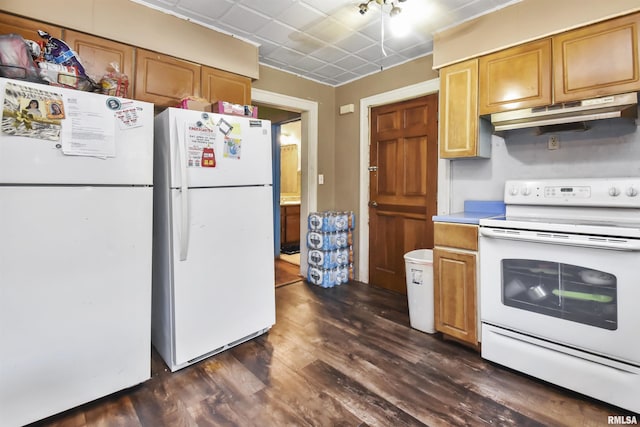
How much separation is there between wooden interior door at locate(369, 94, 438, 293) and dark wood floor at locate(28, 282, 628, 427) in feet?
3.65

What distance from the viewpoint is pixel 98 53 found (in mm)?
2062

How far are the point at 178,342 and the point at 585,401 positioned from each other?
7.52ft

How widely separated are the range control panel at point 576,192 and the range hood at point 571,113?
38cm

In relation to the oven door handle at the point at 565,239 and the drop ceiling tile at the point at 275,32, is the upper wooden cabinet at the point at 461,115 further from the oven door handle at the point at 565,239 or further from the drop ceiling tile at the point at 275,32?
the drop ceiling tile at the point at 275,32

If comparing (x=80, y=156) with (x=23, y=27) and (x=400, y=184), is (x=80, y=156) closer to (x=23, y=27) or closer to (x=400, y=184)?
(x=23, y=27)

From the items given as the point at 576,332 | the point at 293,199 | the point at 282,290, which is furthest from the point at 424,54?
the point at 293,199

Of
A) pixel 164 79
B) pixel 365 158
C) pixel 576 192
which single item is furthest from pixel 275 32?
pixel 576 192

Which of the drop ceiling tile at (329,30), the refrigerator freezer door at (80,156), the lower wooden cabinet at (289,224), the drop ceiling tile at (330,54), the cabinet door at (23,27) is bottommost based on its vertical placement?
the lower wooden cabinet at (289,224)

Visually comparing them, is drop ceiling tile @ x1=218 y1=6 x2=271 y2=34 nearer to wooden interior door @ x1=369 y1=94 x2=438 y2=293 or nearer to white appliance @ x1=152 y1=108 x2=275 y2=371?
white appliance @ x1=152 y1=108 x2=275 y2=371

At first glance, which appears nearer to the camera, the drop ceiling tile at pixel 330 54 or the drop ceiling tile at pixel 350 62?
the drop ceiling tile at pixel 330 54

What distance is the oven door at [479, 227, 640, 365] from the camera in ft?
5.01

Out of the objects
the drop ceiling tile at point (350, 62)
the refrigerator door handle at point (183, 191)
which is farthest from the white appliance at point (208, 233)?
the drop ceiling tile at point (350, 62)

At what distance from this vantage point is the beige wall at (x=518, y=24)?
1.81 m

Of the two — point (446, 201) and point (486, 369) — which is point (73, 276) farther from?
point (446, 201)
